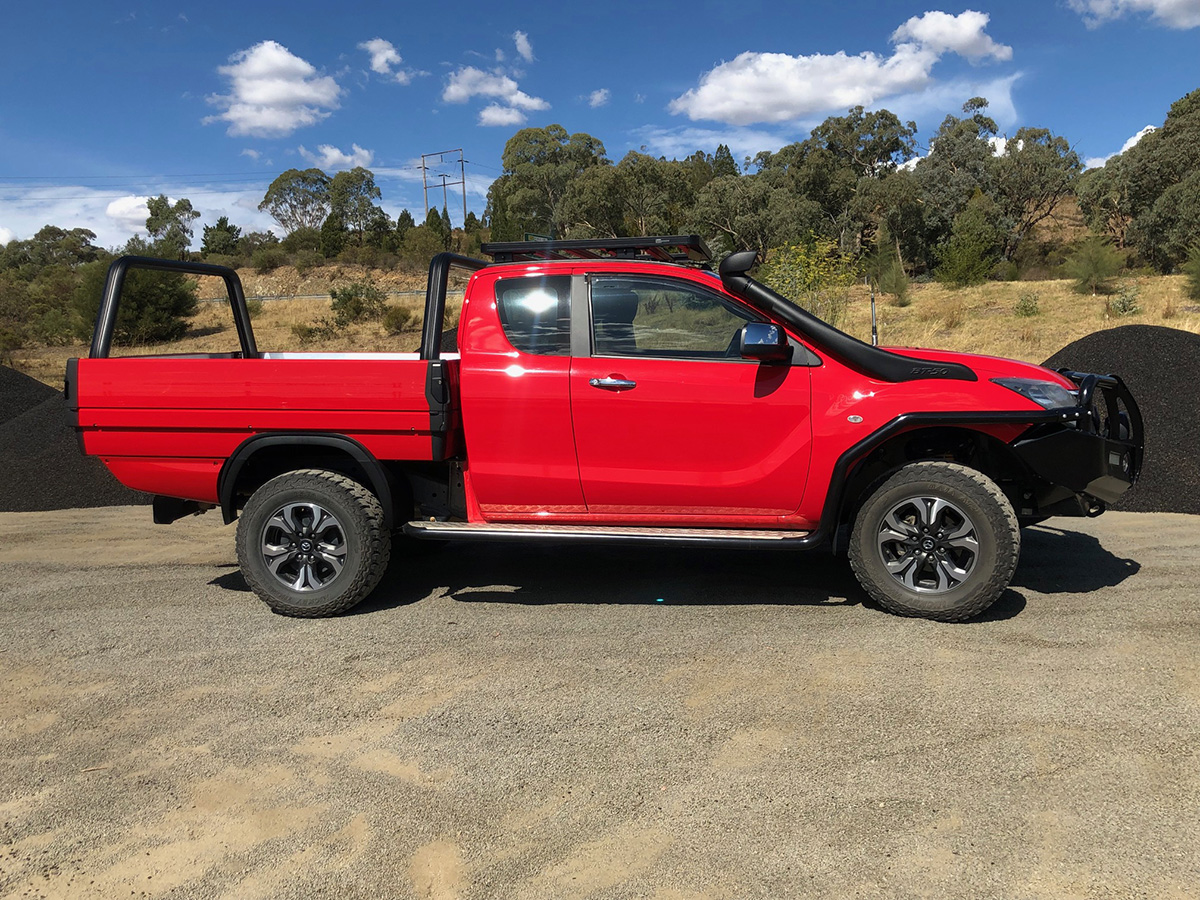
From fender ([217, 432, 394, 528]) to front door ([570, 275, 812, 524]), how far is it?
1.18 metres

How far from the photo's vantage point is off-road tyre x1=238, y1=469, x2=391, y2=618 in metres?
4.80

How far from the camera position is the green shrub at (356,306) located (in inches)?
1444

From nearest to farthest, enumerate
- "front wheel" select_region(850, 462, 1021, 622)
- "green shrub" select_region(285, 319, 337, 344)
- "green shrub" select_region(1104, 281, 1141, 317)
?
"front wheel" select_region(850, 462, 1021, 622)
"green shrub" select_region(1104, 281, 1141, 317)
"green shrub" select_region(285, 319, 337, 344)

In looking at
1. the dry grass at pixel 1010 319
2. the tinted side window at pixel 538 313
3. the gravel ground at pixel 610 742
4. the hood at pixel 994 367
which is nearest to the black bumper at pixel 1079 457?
the hood at pixel 994 367

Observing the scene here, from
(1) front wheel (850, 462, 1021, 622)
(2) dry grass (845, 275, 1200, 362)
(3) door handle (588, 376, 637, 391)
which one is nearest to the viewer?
(1) front wheel (850, 462, 1021, 622)

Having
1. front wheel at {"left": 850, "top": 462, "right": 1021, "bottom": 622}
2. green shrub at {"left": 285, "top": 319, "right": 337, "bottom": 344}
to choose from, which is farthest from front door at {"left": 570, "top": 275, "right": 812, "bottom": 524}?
green shrub at {"left": 285, "top": 319, "right": 337, "bottom": 344}

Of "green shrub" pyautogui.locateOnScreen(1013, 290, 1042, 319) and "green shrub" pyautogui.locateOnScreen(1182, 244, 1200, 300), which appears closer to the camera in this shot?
"green shrub" pyautogui.locateOnScreen(1182, 244, 1200, 300)

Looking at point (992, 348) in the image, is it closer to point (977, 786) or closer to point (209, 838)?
point (977, 786)

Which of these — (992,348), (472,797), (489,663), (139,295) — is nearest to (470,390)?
(489,663)

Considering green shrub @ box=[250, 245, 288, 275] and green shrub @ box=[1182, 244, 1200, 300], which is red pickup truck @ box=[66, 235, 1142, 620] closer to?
green shrub @ box=[1182, 244, 1200, 300]

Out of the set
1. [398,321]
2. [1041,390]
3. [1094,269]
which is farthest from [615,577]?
[398,321]

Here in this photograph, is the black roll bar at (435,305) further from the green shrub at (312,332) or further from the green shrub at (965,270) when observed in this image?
the green shrub at (312,332)

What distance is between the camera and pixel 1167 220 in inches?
1608

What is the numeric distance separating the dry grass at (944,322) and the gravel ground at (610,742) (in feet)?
16.5
